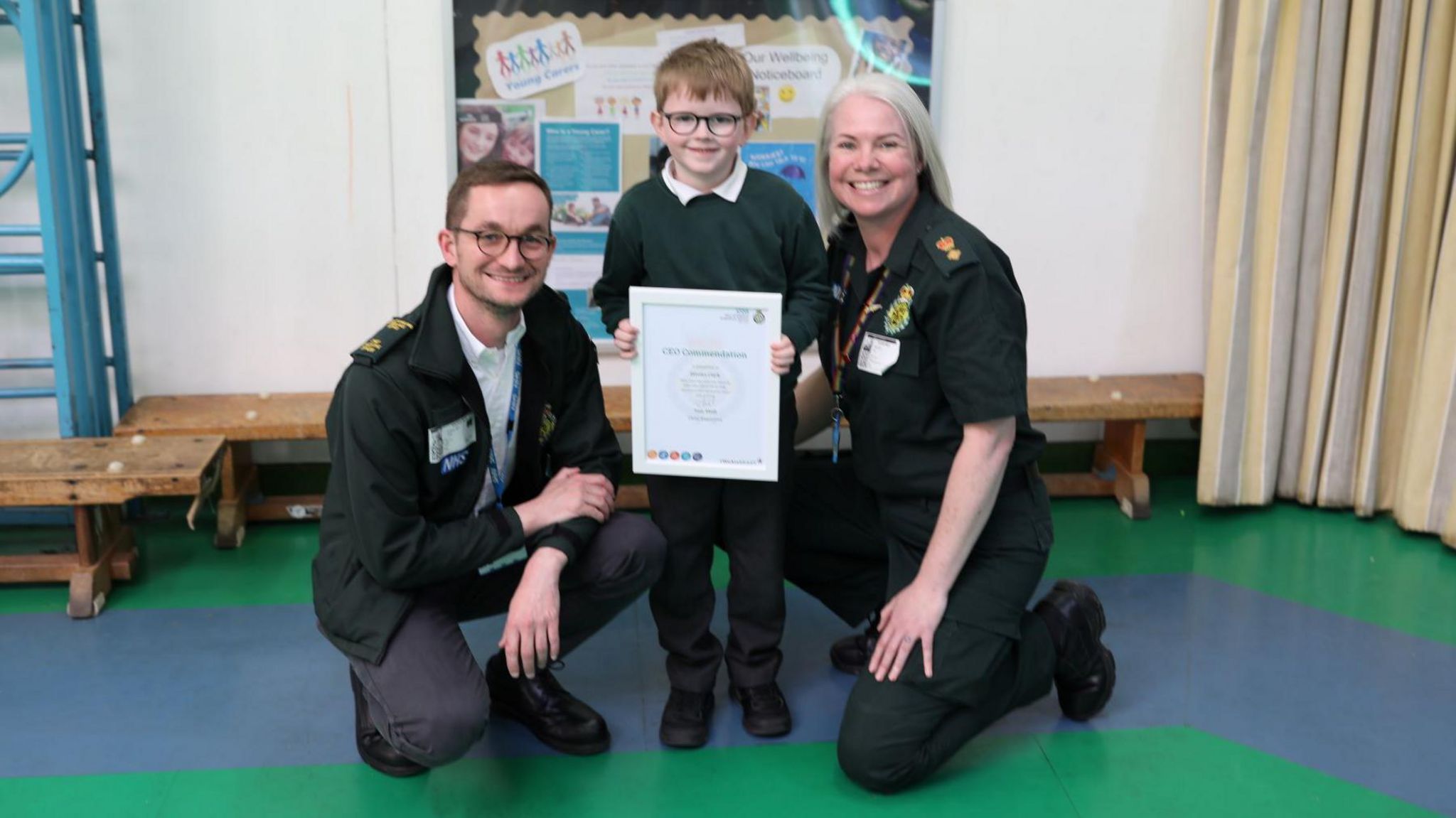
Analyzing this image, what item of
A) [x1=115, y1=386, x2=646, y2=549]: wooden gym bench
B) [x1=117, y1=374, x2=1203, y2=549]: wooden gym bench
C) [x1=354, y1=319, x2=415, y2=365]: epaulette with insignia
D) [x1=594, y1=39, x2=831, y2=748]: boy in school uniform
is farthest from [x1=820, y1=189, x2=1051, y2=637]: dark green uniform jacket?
[x1=117, y1=374, x2=1203, y2=549]: wooden gym bench

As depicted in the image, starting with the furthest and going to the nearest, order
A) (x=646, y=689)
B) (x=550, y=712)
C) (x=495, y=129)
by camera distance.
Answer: (x=495, y=129), (x=646, y=689), (x=550, y=712)

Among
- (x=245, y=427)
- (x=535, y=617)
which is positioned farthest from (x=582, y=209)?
(x=535, y=617)

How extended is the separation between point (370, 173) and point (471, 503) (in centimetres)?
189

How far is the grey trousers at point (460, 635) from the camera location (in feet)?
8.75

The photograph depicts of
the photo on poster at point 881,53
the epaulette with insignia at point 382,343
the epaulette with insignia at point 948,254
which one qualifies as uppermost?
the photo on poster at point 881,53

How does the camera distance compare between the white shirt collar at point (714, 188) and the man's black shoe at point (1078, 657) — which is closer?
the white shirt collar at point (714, 188)

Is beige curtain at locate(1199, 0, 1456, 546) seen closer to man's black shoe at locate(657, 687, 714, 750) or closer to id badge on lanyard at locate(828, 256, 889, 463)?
id badge on lanyard at locate(828, 256, 889, 463)

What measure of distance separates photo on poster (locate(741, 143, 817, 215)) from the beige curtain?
135cm

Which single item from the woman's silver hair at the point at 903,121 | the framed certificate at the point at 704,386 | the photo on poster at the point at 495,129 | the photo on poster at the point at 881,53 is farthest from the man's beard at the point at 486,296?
the photo on poster at the point at 881,53

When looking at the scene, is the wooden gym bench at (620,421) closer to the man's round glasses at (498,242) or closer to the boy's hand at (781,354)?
the boy's hand at (781,354)

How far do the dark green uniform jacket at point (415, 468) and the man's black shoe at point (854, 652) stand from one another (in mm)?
850

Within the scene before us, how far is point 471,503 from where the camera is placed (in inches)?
111

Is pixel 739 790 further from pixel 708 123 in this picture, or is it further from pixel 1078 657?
pixel 708 123

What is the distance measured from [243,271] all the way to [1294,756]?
11.4 ft
